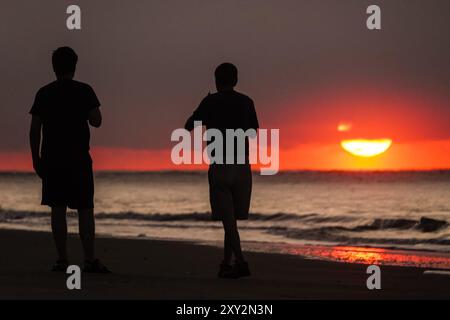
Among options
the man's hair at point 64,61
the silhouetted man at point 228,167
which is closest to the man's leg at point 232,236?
the silhouetted man at point 228,167

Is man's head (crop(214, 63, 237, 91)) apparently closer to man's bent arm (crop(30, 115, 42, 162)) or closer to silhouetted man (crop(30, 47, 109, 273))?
silhouetted man (crop(30, 47, 109, 273))

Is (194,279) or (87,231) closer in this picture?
(194,279)

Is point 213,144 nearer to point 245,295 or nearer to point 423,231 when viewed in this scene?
point 245,295

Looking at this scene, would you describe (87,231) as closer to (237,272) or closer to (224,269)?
(224,269)

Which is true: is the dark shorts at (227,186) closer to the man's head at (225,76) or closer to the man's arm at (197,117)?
the man's arm at (197,117)

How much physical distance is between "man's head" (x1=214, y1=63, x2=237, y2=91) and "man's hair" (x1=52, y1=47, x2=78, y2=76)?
1.18 m

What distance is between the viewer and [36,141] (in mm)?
7004

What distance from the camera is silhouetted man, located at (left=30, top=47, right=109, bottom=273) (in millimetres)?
7098

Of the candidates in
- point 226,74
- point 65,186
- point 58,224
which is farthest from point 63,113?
point 226,74

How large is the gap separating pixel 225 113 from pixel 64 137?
52.0 inches

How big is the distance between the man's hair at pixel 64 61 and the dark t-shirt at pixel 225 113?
107 centimetres

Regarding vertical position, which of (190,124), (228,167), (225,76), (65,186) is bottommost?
(65,186)
